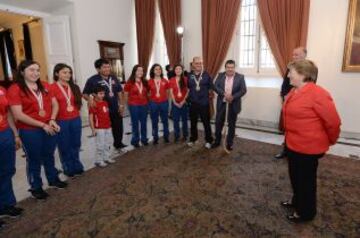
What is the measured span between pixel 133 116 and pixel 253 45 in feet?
10.6

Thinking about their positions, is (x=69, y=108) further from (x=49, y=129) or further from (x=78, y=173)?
(x=78, y=173)

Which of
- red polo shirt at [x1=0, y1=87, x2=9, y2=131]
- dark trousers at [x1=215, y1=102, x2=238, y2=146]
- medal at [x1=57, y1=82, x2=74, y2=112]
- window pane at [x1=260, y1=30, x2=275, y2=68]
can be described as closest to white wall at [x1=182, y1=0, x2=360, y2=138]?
window pane at [x1=260, y1=30, x2=275, y2=68]

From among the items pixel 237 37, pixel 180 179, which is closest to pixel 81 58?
pixel 237 37

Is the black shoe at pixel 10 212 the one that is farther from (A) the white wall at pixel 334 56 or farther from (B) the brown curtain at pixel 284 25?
(A) the white wall at pixel 334 56

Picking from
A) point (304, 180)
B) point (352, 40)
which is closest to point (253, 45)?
point (352, 40)

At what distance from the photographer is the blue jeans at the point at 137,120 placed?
4.09m

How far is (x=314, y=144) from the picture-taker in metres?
1.85

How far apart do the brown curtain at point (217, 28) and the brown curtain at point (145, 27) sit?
161 centimetres

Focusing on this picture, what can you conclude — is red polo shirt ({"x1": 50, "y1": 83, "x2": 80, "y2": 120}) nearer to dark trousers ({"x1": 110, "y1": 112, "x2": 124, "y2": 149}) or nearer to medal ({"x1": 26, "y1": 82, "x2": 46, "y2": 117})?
medal ({"x1": 26, "y1": 82, "x2": 46, "y2": 117})

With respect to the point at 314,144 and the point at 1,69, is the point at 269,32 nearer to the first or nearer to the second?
the point at 314,144

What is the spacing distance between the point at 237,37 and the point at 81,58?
3726 millimetres

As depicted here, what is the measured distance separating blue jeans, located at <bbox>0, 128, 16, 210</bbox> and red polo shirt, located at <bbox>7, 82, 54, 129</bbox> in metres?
0.26

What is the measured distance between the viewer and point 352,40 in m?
4.16

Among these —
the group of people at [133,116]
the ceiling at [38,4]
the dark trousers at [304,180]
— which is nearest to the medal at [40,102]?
the group of people at [133,116]
